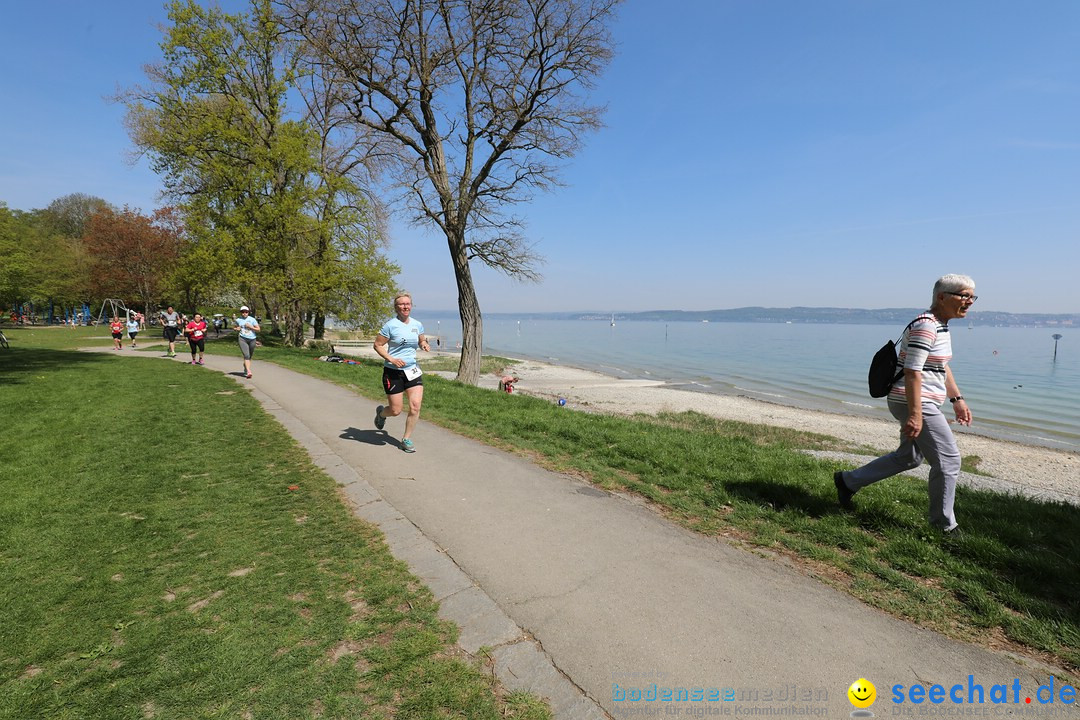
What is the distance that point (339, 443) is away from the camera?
7043 millimetres

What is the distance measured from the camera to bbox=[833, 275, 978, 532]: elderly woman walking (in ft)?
11.9

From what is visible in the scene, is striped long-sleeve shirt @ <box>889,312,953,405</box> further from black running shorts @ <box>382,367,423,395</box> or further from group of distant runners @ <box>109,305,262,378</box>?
group of distant runners @ <box>109,305,262,378</box>

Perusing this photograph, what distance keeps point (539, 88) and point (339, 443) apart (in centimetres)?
1279

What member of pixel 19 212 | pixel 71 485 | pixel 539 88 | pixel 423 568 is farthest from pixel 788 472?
pixel 19 212

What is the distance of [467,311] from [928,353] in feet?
45.9

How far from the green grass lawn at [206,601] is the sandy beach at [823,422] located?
791 cm

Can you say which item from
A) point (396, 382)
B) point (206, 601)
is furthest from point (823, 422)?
point (206, 601)

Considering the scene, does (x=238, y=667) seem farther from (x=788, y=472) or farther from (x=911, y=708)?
(x=788, y=472)

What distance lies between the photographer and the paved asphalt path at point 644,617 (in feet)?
7.80

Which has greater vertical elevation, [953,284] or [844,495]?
[953,284]

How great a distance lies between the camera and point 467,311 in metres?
16.4

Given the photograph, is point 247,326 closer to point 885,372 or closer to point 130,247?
point 885,372

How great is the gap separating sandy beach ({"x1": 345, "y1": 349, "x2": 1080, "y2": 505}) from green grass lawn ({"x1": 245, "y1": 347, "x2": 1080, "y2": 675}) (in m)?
3.26

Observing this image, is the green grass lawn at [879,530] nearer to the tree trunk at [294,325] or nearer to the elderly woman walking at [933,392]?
the elderly woman walking at [933,392]
